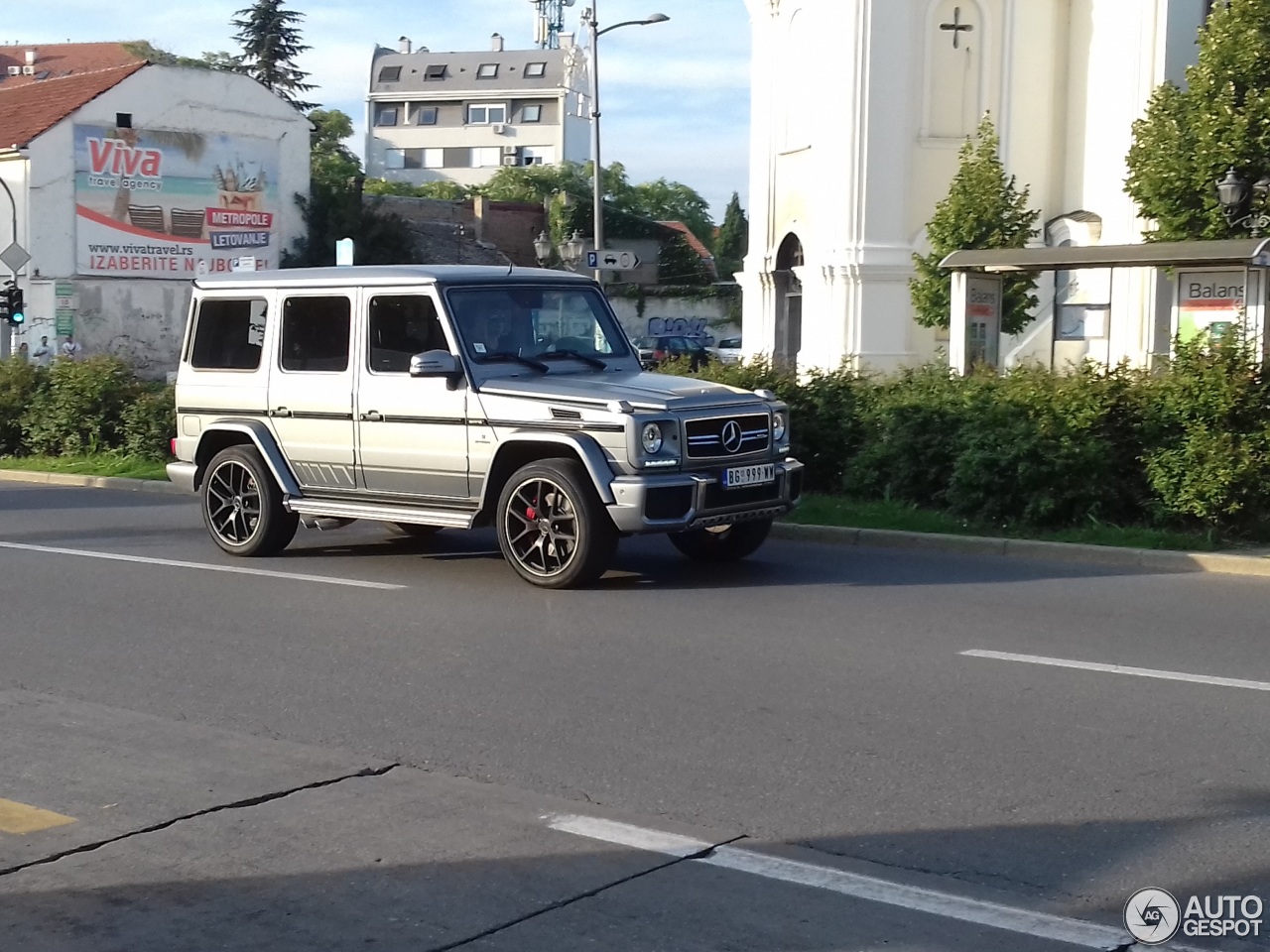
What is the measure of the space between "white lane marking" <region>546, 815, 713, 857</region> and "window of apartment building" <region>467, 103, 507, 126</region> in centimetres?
11017

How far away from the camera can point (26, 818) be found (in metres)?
5.61

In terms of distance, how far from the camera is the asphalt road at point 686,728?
4910 mm

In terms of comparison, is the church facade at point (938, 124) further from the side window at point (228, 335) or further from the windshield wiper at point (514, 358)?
the windshield wiper at point (514, 358)

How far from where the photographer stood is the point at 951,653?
8.32m

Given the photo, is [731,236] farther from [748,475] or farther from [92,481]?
[748,475]

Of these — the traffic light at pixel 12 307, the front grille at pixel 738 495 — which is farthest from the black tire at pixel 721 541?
the traffic light at pixel 12 307

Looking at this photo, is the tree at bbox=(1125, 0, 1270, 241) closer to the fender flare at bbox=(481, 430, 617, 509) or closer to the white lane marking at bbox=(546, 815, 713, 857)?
the fender flare at bbox=(481, 430, 617, 509)

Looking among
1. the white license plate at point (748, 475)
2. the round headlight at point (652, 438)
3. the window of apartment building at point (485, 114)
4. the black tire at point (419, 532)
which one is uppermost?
the window of apartment building at point (485, 114)

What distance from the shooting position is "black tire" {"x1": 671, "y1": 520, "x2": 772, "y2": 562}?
11570 mm

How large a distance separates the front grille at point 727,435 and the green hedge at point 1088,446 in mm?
2859

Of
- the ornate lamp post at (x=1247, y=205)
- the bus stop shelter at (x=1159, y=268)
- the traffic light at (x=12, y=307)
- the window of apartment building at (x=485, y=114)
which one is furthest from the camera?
the window of apartment building at (x=485, y=114)

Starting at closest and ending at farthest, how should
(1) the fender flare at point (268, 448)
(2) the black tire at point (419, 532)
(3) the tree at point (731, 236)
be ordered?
(1) the fender flare at point (268, 448) < (2) the black tire at point (419, 532) < (3) the tree at point (731, 236)

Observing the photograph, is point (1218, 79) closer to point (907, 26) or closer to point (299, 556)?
point (907, 26)

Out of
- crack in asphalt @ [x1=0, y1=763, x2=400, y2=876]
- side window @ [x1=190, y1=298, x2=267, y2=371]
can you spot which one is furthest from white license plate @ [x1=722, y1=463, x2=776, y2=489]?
crack in asphalt @ [x1=0, y1=763, x2=400, y2=876]
